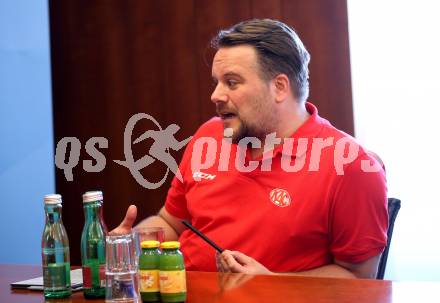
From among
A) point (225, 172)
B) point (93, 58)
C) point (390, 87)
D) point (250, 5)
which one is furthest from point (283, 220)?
point (93, 58)

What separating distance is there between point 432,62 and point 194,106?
1.29 m

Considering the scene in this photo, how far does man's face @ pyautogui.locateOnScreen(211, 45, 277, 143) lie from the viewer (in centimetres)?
214

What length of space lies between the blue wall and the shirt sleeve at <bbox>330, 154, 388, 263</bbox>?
2.12 m

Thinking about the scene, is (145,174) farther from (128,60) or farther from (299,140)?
(299,140)

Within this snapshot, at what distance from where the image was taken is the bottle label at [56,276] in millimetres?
1521

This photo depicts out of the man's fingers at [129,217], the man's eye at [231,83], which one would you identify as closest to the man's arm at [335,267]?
the man's fingers at [129,217]

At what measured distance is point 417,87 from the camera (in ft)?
9.82

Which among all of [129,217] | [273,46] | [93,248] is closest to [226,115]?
[273,46]

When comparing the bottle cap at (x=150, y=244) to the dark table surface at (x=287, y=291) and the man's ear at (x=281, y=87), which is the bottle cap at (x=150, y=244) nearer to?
the dark table surface at (x=287, y=291)

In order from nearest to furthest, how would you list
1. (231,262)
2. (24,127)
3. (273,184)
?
(231,262) → (273,184) → (24,127)

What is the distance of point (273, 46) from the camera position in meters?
2.13

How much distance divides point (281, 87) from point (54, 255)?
96 cm

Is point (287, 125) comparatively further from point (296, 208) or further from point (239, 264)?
point (239, 264)

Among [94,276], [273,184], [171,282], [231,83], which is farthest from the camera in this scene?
[231,83]
